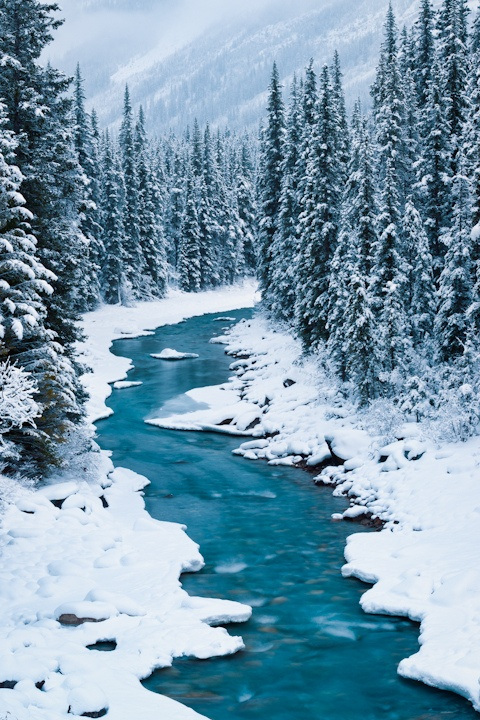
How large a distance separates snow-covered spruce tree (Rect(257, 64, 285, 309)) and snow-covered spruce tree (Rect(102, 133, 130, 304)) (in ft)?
57.1

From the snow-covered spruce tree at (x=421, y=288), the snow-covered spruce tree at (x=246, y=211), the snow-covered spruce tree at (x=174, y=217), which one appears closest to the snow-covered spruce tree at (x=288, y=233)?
the snow-covered spruce tree at (x=421, y=288)

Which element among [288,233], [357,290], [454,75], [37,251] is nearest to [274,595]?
[37,251]

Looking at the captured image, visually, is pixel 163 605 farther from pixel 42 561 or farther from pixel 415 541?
pixel 415 541

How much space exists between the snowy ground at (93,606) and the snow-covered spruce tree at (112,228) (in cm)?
4074

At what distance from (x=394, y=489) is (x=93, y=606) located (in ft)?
29.9

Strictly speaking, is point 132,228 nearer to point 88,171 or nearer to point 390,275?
point 88,171

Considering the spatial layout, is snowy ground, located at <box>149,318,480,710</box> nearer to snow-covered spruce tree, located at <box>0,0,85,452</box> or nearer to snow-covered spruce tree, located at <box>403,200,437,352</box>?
snow-covered spruce tree, located at <box>403,200,437,352</box>

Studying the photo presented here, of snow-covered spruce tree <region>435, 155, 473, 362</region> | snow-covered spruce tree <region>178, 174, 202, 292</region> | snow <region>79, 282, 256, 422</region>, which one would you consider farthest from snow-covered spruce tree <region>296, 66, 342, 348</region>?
snow-covered spruce tree <region>178, 174, 202, 292</region>

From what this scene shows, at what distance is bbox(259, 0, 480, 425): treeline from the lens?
21.1 metres

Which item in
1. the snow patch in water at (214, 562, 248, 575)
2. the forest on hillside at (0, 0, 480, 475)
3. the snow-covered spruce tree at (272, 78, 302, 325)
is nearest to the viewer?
the snow patch in water at (214, 562, 248, 575)

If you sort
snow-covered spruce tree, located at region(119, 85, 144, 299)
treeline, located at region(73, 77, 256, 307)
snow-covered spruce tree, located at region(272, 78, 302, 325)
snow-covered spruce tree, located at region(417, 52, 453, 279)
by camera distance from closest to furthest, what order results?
snow-covered spruce tree, located at region(417, 52, 453, 279), snow-covered spruce tree, located at region(272, 78, 302, 325), treeline, located at region(73, 77, 256, 307), snow-covered spruce tree, located at region(119, 85, 144, 299)

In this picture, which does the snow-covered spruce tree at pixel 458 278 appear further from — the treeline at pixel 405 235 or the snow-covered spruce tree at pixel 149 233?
the snow-covered spruce tree at pixel 149 233

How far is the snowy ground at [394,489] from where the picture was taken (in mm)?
9859

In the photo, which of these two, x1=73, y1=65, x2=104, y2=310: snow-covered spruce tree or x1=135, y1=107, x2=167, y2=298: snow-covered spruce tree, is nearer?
x1=73, y1=65, x2=104, y2=310: snow-covered spruce tree
